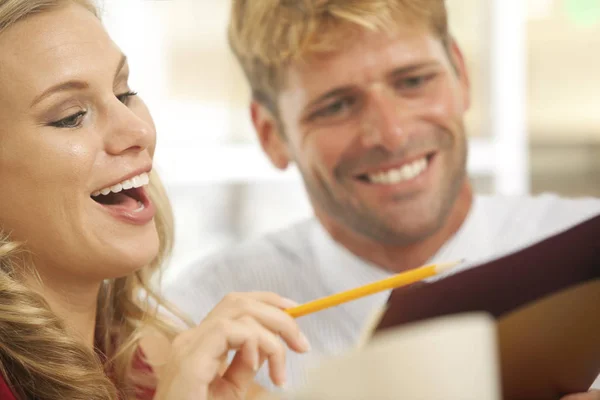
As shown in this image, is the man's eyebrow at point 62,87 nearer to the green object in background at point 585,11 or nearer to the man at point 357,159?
the man at point 357,159

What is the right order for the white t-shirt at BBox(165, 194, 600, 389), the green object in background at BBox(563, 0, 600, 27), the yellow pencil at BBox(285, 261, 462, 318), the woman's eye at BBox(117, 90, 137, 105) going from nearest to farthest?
the yellow pencil at BBox(285, 261, 462, 318) < the woman's eye at BBox(117, 90, 137, 105) < the white t-shirt at BBox(165, 194, 600, 389) < the green object in background at BBox(563, 0, 600, 27)

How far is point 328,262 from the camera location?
0.83 m

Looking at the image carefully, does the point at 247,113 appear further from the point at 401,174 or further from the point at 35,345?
the point at 35,345

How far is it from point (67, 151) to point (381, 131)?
0.32 metres

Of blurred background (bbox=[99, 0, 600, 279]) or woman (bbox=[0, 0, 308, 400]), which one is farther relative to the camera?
blurred background (bbox=[99, 0, 600, 279])

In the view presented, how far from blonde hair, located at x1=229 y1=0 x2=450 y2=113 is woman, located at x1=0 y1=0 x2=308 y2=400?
6.8 inches

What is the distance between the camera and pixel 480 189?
86 cm

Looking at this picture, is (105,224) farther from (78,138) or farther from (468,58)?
(468,58)

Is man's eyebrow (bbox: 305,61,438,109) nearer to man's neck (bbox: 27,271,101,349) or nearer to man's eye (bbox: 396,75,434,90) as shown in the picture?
man's eye (bbox: 396,75,434,90)

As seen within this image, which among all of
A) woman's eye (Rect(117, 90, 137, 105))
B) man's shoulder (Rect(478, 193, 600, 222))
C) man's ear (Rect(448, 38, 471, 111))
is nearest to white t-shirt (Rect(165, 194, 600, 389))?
man's shoulder (Rect(478, 193, 600, 222))

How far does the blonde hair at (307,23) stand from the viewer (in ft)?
2.48

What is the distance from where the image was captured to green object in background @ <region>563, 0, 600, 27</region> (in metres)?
0.95

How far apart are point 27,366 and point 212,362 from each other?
0.52 ft


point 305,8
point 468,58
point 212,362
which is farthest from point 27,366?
point 468,58
